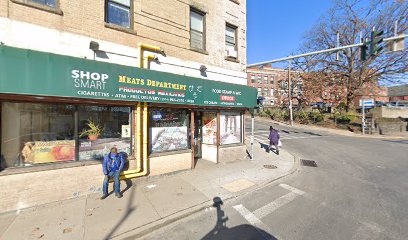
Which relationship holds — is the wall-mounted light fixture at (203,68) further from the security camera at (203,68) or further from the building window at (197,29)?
the building window at (197,29)

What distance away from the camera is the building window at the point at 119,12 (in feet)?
21.0

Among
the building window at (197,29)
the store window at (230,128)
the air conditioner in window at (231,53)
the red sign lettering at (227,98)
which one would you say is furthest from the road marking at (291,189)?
the building window at (197,29)

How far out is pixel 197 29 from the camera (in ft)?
28.5

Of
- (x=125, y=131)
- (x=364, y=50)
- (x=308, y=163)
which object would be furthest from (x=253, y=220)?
(x=364, y=50)

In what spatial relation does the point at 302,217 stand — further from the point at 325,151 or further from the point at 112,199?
the point at 325,151

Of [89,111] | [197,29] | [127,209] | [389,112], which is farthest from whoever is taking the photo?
[389,112]

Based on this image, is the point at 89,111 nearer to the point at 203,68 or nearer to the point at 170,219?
the point at 170,219

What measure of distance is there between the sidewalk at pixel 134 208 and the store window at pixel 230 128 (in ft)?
7.15

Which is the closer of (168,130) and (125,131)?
(125,131)

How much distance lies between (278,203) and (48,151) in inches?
254

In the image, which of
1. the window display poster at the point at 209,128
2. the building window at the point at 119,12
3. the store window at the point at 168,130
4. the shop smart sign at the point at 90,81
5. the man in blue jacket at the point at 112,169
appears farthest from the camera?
the window display poster at the point at 209,128

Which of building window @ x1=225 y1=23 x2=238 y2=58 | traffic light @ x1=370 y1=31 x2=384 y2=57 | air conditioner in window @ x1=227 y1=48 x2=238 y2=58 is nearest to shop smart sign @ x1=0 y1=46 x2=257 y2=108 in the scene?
air conditioner in window @ x1=227 y1=48 x2=238 y2=58

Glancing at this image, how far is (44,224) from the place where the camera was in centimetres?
434

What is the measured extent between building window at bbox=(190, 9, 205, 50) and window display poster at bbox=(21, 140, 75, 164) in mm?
5904
